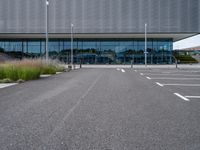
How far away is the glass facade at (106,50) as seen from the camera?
47.0 metres

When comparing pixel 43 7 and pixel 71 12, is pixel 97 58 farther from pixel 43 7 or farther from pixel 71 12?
pixel 43 7

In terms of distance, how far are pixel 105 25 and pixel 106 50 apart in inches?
244

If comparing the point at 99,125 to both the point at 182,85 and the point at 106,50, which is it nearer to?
the point at 182,85

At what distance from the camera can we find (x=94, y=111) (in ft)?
18.3

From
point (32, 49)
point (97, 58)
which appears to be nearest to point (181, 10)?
point (97, 58)

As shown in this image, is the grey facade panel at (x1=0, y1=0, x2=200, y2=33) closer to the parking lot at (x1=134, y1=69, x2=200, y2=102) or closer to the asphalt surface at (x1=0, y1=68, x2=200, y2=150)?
the parking lot at (x1=134, y1=69, x2=200, y2=102)

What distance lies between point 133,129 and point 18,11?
4622 cm

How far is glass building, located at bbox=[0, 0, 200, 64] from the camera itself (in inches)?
1660

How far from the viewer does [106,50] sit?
47.4 meters

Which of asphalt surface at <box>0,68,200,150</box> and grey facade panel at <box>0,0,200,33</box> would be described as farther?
grey facade panel at <box>0,0,200,33</box>

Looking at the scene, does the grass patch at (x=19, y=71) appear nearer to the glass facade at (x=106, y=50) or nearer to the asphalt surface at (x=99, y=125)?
the asphalt surface at (x=99, y=125)

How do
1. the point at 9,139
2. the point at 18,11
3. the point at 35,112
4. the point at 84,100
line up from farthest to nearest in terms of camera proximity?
the point at 18,11 < the point at 84,100 < the point at 35,112 < the point at 9,139

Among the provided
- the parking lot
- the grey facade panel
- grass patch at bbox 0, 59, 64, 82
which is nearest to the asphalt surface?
the parking lot

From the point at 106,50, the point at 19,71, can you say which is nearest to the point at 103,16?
the point at 106,50
